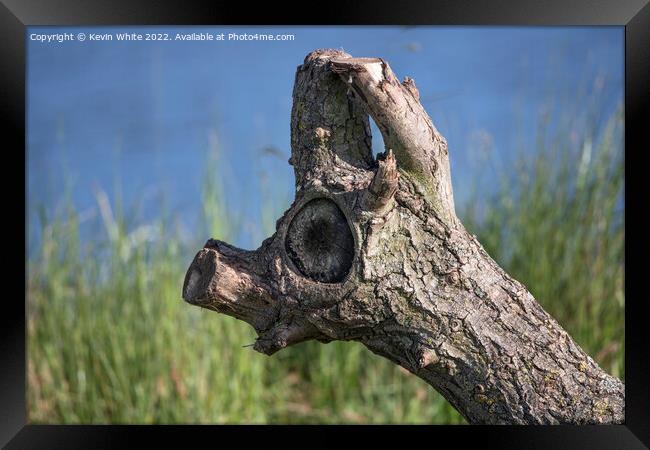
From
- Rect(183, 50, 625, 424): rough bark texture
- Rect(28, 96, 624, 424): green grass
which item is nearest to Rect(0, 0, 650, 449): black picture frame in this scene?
Rect(183, 50, 625, 424): rough bark texture

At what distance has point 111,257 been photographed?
321 centimetres

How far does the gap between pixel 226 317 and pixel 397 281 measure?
6.81ft

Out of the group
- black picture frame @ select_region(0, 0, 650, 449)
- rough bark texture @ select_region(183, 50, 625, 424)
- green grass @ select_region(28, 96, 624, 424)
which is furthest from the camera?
green grass @ select_region(28, 96, 624, 424)

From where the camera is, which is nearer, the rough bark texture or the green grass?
the rough bark texture

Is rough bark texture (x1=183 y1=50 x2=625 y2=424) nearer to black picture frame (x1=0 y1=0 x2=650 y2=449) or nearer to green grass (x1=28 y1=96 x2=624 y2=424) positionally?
black picture frame (x1=0 y1=0 x2=650 y2=449)

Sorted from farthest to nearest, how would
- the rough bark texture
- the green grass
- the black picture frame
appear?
the green grass
the black picture frame
the rough bark texture

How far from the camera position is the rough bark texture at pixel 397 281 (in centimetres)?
119

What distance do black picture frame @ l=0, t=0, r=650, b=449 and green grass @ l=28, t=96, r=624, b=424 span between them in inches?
62.0

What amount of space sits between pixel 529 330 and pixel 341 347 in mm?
2096

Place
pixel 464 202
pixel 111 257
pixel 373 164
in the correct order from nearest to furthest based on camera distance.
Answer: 1. pixel 373 164
2. pixel 111 257
3. pixel 464 202

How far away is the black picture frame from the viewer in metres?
1.30
